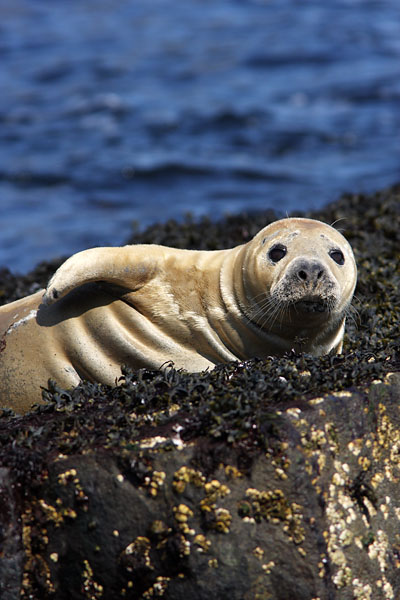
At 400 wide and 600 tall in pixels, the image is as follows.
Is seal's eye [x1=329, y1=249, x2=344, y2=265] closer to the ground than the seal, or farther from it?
farther from it

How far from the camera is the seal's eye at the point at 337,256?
19.0ft

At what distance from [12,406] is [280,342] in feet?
6.05

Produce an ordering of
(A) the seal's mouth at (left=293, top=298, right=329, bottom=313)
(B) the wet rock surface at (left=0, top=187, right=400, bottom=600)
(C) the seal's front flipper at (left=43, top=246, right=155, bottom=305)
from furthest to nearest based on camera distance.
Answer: (C) the seal's front flipper at (left=43, top=246, right=155, bottom=305) < (A) the seal's mouth at (left=293, top=298, right=329, bottom=313) < (B) the wet rock surface at (left=0, top=187, right=400, bottom=600)

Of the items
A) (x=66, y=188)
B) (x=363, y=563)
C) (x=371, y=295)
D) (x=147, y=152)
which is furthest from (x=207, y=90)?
(x=363, y=563)

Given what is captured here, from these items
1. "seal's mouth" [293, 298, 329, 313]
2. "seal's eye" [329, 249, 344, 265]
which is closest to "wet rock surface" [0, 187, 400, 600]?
"seal's mouth" [293, 298, 329, 313]

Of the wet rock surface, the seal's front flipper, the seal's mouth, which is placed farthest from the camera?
the seal's front flipper

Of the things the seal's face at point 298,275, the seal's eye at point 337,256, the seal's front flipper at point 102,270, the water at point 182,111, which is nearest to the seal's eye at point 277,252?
the seal's face at point 298,275

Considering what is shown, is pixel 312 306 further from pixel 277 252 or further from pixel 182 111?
pixel 182 111

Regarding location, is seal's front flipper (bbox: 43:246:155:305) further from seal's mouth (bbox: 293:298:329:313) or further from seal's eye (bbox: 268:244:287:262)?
seal's mouth (bbox: 293:298:329:313)

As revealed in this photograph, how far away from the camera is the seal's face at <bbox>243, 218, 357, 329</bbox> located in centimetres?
544

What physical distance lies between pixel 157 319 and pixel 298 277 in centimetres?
107

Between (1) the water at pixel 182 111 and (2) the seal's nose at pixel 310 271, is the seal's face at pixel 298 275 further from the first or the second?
(1) the water at pixel 182 111

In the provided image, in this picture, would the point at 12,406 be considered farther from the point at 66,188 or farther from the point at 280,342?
the point at 66,188

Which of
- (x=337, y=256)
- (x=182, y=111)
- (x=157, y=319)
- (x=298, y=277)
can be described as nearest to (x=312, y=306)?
(x=298, y=277)
